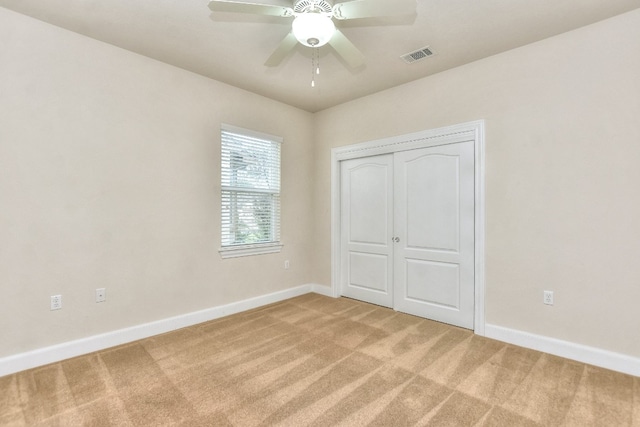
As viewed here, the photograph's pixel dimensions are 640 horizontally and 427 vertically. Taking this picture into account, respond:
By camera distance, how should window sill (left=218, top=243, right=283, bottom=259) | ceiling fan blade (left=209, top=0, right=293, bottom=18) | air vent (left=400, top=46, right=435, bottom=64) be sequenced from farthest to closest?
window sill (left=218, top=243, right=283, bottom=259) → air vent (left=400, top=46, right=435, bottom=64) → ceiling fan blade (left=209, top=0, right=293, bottom=18)

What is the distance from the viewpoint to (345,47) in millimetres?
2271

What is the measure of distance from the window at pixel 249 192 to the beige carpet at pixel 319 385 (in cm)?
122

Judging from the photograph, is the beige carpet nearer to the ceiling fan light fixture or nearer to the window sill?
the window sill

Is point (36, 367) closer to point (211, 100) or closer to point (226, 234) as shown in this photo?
point (226, 234)

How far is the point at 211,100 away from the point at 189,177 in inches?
37.9

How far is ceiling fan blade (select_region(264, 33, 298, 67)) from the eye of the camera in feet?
7.20

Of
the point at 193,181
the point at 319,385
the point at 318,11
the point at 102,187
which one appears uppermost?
the point at 318,11

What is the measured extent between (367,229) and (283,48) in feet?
8.46

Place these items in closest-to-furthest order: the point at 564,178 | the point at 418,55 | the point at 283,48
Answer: the point at 283,48
the point at 564,178
the point at 418,55

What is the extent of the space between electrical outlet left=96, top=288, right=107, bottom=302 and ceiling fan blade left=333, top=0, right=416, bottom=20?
3025mm

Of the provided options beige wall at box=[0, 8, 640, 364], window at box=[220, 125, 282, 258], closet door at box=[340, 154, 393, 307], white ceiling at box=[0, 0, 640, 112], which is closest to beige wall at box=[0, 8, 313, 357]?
beige wall at box=[0, 8, 640, 364]

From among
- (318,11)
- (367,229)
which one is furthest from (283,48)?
(367,229)

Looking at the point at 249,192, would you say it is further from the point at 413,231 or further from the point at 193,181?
the point at 413,231

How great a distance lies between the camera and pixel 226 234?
12.2 feet
